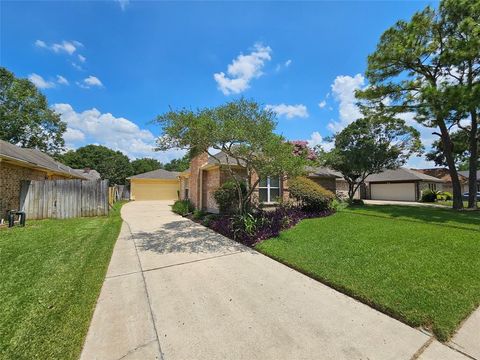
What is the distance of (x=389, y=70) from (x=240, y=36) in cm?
1143

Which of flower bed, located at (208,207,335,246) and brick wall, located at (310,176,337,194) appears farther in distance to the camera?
brick wall, located at (310,176,337,194)

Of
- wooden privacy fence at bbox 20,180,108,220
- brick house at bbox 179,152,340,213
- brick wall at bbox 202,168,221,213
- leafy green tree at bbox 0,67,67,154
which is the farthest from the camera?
leafy green tree at bbox 0,67,67,154

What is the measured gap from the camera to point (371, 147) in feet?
52.1

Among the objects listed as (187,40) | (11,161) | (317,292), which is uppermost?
(187,40)

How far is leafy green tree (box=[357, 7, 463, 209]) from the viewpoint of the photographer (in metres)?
12.9

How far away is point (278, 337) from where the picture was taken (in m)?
2.73

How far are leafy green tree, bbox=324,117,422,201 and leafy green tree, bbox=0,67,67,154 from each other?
3295 cm

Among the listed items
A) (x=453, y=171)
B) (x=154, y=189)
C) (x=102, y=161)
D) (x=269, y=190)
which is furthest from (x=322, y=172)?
(x=102, y=161)

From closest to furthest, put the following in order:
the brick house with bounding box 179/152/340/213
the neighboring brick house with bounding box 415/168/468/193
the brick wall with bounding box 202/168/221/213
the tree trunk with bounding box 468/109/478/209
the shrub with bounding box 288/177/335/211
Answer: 1. the shrub with bounding box 288/177/335/211
2. the brick house with bounding box 179/152/340/213
3. the brick wall with bounding box 202/168/221/213
4. the tree trunk with bounding box 468/109/478/209
5. the neighboring brick house with bounding box 415/168/468/193

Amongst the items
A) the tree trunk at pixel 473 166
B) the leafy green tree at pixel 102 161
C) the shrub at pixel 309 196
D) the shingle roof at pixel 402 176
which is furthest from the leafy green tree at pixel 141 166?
the tree trunk at pixel 473 166

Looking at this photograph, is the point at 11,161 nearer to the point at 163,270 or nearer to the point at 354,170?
the point at 163,270

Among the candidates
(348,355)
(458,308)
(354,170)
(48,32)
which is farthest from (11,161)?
(354,170)

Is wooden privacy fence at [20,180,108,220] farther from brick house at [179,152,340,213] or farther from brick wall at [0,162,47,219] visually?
brick house at [179,152,340,213]

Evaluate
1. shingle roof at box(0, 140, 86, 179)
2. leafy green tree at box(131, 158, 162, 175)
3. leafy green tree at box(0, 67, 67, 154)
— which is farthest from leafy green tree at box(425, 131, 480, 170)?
leafy green tree at box(131, 158, 162, 175)
